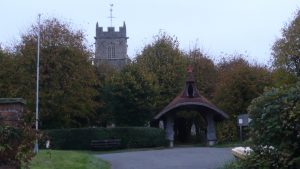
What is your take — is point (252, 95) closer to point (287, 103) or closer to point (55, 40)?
point (55, 40)

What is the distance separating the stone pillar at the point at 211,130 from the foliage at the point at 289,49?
1056 cm

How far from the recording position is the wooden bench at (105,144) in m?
43.1

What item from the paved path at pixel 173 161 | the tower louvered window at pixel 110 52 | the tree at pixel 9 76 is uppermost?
the tower louvered window at pixel 110 52

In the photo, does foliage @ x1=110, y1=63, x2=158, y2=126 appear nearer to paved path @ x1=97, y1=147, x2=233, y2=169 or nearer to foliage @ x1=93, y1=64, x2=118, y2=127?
foliage @ x1=93, y1=64, x2=118, y2=127

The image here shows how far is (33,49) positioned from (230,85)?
50.5 feet

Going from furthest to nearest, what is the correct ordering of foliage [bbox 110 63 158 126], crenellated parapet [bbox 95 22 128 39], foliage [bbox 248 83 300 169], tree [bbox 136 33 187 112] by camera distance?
crenellated parapet [bbox 95 22 128 39] → tree [bbox 136 33 187 112] → foliage [bbox 110 63 158 126] → foliage [bbox 248 83 300 169]

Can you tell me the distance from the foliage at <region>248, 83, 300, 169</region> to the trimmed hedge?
31.4m

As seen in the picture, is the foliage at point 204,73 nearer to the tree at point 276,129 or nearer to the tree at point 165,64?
the tree at point 165,64

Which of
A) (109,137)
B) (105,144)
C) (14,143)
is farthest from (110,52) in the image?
(14,143)

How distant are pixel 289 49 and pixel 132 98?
45.6 ft

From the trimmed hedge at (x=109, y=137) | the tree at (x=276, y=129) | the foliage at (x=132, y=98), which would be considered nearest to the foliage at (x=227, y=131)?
the trimmed hedge at (x=109, y=137)

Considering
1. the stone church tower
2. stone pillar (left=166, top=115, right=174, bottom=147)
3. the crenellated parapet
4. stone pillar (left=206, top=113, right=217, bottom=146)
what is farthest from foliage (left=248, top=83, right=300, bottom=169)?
the crenellated parapet

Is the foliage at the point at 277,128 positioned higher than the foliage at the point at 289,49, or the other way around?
the foliage at the point at 289,49

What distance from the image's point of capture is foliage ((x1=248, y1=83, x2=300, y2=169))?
1062 centimetres
